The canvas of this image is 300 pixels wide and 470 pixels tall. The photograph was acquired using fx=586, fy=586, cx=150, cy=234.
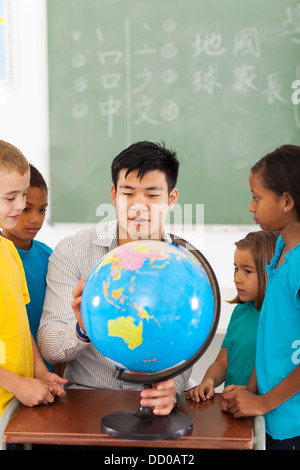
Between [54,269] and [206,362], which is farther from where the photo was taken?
[206,362]

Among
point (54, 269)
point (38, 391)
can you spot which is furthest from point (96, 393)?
point (54, 269)

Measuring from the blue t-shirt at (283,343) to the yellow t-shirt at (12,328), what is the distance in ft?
2.11

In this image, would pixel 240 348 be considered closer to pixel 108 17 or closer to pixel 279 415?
pixel 279 415

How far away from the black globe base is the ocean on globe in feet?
0.41

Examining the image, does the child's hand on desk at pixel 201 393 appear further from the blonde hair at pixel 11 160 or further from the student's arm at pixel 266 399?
the blonde hair at pixel 11 160

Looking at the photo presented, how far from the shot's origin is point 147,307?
117 cm

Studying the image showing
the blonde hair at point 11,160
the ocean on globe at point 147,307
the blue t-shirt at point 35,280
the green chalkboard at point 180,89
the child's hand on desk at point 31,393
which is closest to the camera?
the ocean on globe at point 147,307

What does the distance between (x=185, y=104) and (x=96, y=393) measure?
2152mm

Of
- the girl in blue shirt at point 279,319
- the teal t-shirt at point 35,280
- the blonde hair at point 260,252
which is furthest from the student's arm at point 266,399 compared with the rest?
the teal t-shirt at point 35,280

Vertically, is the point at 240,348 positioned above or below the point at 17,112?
below

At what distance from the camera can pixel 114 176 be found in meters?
1.94

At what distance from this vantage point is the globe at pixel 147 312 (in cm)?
118

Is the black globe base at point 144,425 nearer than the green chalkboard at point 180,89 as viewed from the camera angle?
Yes
